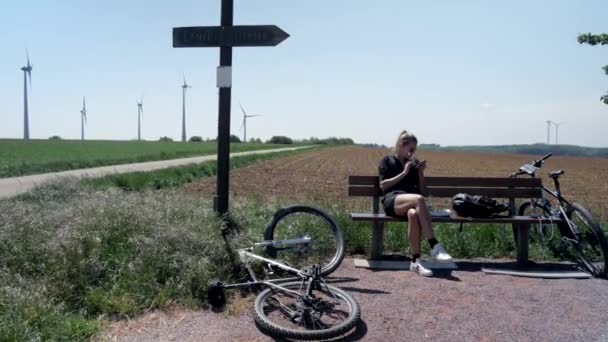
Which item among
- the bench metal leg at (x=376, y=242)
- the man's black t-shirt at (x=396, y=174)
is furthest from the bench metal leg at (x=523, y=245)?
the bench metal leg at (x=376, y=242)

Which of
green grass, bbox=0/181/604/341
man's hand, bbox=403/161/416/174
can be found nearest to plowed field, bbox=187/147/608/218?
man's hand, bbox=403/161/416/174

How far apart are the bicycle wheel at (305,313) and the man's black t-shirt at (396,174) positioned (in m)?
1.88

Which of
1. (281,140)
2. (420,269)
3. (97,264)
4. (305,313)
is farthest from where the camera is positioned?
(281,140)

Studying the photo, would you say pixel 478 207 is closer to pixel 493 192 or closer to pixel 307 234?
pixel 493 192

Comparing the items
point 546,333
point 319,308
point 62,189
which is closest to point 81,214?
point 319,308

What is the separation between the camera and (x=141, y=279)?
3.94m

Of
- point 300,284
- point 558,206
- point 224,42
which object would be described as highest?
point 224,42

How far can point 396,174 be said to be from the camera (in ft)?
17.8

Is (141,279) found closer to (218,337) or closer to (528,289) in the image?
(218,337)

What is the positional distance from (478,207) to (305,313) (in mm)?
2659

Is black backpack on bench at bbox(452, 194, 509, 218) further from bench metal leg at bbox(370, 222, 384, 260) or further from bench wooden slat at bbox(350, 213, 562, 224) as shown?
bench metal leg at bbox(370, 222, 384, 260)

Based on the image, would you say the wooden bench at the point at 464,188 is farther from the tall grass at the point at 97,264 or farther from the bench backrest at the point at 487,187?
the tall grass at the point at 97,264

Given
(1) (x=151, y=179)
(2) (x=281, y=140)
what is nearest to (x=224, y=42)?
(1) (x=151, y=179)

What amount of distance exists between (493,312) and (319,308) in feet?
4.36
